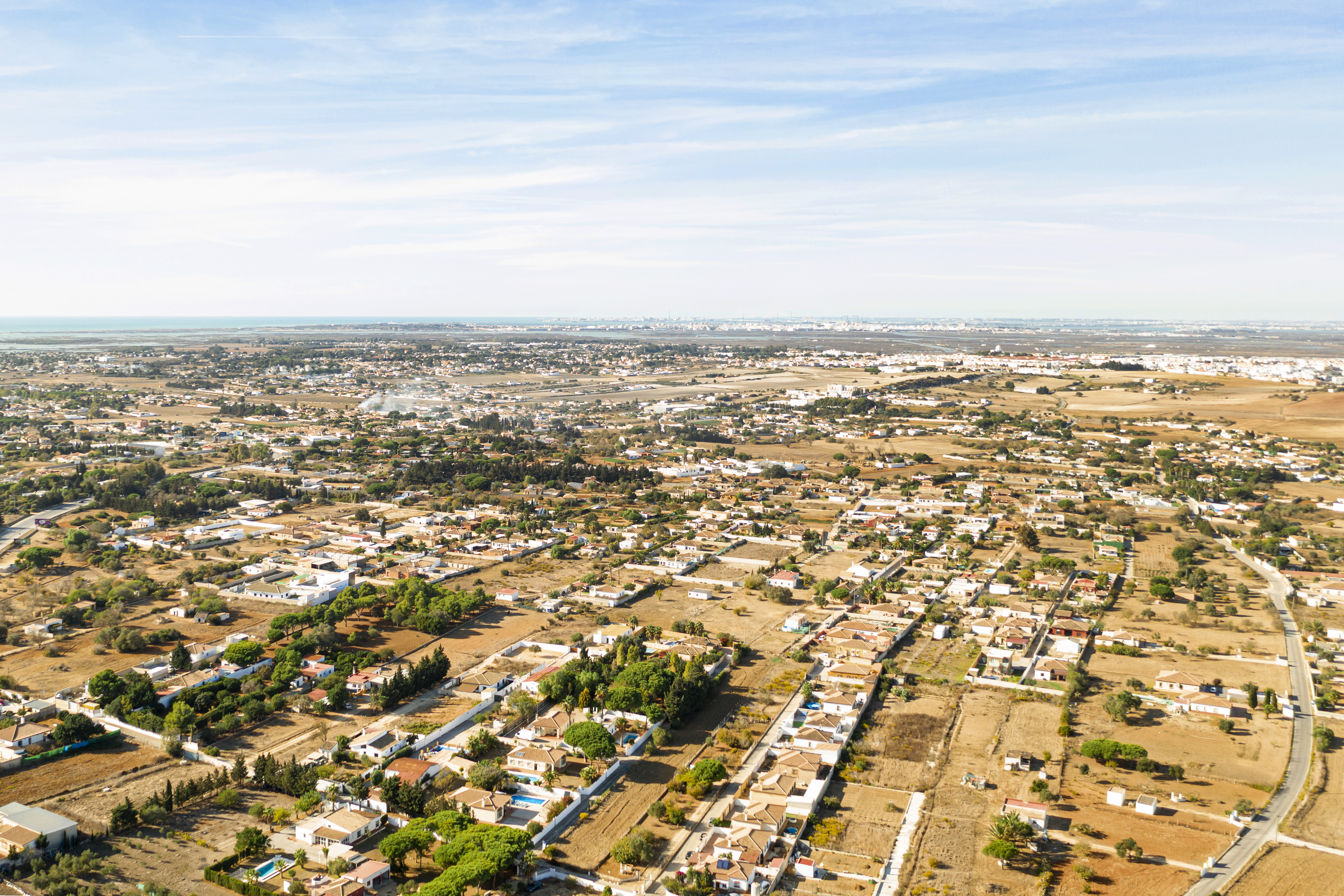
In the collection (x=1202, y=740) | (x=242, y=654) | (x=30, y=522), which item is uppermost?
(x=242, y=654)

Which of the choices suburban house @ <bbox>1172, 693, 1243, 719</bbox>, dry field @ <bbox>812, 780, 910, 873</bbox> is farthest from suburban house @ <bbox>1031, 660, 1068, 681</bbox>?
dry field @ <bbox>812, 780, 910, 873</bbox>

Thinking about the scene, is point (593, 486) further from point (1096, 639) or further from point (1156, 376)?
point (1156, 376)

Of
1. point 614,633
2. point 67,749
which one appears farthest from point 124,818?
point 614,633

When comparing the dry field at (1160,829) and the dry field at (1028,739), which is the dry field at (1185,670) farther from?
the dry field at (1160,829)

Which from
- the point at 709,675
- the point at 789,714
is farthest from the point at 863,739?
the point at 709,675

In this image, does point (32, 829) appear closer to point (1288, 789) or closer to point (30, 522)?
point (1288, 789)

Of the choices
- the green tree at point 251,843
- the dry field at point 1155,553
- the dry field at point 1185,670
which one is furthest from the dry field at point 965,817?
the dry field at point 1155,553
